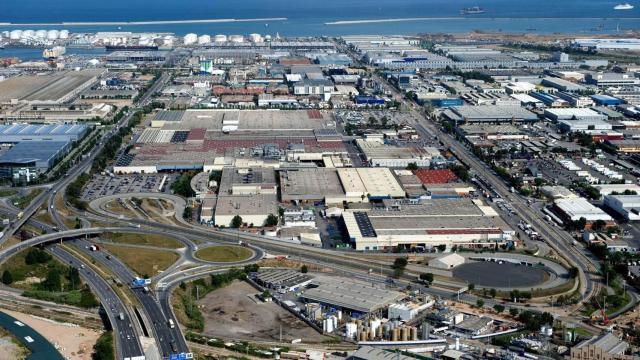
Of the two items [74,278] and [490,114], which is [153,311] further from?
[490,114]

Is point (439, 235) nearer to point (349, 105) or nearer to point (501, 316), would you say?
point (501, 316)

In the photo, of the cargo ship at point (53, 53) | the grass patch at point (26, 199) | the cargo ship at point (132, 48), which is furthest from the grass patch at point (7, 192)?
the cargo ship at point (132, 48)

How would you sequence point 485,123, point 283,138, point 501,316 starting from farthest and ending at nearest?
1. point 485,123
2. point 283,138
3. point 501,316

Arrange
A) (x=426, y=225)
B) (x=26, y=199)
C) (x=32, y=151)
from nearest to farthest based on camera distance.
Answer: (x=426, y=225) < (x=26, y=199) < (x=32, y=151)

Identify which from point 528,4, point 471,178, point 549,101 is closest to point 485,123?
point 549,101

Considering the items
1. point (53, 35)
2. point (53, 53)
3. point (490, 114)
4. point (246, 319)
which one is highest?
point (53, 35)

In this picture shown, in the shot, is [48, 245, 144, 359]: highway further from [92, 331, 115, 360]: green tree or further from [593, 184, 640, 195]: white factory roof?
[593, 184, 640, 195]: white factory roof

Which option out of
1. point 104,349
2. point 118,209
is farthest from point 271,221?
point 104,349
